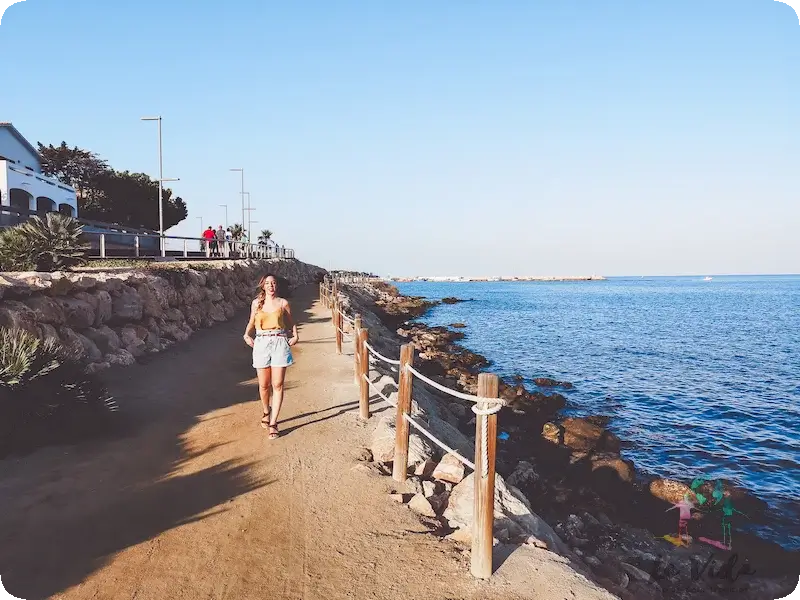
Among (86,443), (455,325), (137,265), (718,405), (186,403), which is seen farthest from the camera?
(455,325)

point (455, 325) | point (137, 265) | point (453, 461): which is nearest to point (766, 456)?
point (453, 461)

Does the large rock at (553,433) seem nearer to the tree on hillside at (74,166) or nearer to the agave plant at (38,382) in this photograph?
the agave plant at (38,382)

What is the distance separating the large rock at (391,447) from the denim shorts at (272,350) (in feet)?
5.06

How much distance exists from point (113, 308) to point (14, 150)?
1157 inches

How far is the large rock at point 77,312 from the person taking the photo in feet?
30.6

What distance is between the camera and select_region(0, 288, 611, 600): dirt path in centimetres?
401

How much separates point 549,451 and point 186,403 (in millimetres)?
8143

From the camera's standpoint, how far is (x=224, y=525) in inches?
193

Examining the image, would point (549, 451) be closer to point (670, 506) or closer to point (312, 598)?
point (670, 506)

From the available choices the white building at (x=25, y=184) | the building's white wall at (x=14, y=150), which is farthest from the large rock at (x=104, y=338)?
the building's white wall at (x=14, y=150)

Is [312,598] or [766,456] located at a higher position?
[312,598]

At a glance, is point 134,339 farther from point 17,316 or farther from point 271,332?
point 271,332

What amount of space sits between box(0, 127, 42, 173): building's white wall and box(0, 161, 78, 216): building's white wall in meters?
3.79

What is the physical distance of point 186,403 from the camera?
897 cm
